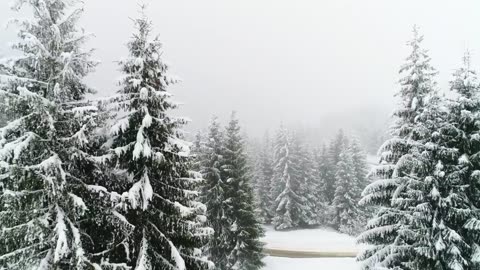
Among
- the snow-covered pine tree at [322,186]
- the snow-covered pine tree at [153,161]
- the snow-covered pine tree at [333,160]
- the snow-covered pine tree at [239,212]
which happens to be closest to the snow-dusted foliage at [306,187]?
the snow-covered pine tree at [322,186]

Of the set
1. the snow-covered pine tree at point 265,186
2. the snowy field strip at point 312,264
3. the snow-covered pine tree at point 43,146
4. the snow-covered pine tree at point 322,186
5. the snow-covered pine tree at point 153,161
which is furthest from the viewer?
the snow-covered pine tree at point 265,186

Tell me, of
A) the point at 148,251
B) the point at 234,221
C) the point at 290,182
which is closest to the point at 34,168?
the point at 148,251

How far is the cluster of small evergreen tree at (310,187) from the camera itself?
50812mm

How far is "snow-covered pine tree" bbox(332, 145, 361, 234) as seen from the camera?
4956 cm

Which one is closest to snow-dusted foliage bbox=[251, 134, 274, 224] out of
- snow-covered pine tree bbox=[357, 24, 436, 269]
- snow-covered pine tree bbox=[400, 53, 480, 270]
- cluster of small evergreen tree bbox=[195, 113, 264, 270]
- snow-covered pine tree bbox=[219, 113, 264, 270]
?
snow-covered pine tree bbox=[219, 113, 264, 270]

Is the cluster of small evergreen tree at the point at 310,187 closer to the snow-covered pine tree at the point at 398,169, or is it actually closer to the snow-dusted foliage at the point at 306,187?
the snow-dusted foliage at the point at 306,187

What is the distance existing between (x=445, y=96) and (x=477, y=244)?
19.6 ft

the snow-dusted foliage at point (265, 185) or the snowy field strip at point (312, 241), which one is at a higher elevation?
the snow-dusted foliage at point (265, 185)

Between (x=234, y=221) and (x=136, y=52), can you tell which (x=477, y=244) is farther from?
(x=234, y=221)

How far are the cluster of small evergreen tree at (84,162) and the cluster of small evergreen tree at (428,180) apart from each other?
7761 millimetres

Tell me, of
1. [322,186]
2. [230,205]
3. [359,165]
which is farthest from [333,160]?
[230,205]

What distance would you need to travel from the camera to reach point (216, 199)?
30.2 meters

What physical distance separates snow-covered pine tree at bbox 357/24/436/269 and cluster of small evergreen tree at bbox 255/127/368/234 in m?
30.8

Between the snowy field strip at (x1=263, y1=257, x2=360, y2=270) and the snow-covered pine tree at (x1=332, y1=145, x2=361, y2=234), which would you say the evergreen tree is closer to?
the snow-covered pine tree at (x1=332, y1=145, x2=361, y2=234)
